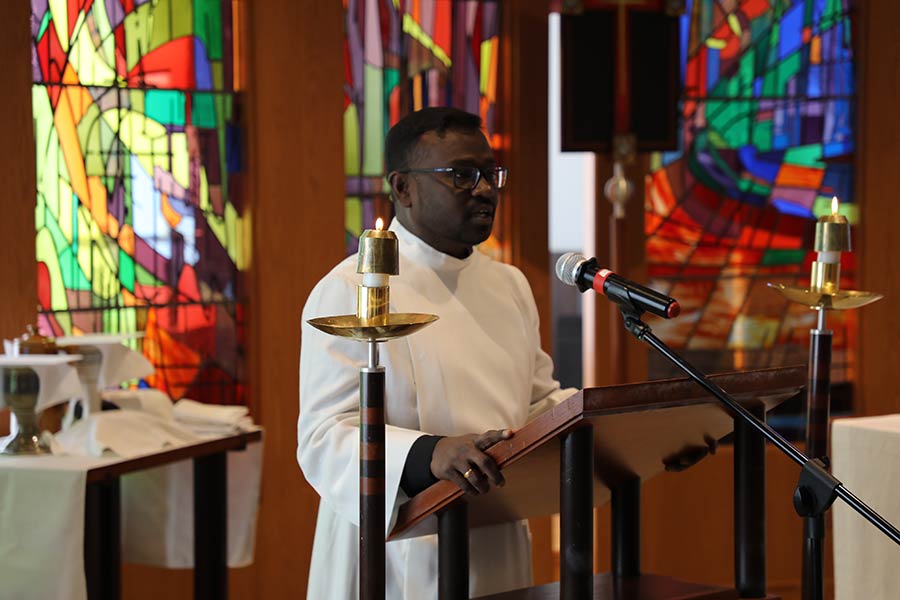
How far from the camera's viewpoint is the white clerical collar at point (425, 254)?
8.41 feet

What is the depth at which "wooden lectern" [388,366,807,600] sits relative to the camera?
1.76m

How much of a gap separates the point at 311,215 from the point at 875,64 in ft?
8.23

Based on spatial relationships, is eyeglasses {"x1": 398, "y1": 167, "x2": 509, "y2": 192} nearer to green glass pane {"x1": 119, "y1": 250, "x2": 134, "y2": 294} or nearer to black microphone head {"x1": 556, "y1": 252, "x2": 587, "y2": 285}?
black microphone head {"x1": 556, "y1": 252, "x2": 587, "y2": 285}

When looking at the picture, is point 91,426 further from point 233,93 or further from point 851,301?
point 851,301

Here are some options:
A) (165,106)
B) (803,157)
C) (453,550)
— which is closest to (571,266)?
(453,550)

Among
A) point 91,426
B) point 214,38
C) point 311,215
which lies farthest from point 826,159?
point 91,426

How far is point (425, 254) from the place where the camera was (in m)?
2.57

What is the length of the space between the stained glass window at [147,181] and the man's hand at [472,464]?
2510 mm

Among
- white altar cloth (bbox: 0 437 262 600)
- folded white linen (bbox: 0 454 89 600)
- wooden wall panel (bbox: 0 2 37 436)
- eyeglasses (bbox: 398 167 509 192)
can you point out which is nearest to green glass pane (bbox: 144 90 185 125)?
wooden wall panel (bbox: 0 2 37 436)

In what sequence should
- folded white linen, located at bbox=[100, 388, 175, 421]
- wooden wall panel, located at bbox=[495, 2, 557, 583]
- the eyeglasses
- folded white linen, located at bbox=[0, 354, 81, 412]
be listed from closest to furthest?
1. the eyeglasses
2. folded white linen, located at bbox=[0, 354, 81, 412]
3. folded white linen, located at bbox=[100, 388, 175, 421]
4. wooden wall panel, located at bbox=[495, 2, 557, 583]

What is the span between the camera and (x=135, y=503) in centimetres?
399

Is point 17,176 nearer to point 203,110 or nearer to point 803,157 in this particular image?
point 203,110

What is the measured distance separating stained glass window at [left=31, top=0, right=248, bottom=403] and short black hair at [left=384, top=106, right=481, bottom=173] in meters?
1.87

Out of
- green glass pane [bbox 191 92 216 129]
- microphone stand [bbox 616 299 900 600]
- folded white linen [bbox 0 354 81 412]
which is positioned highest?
green glass pane [bbox 191 92 216 129]
